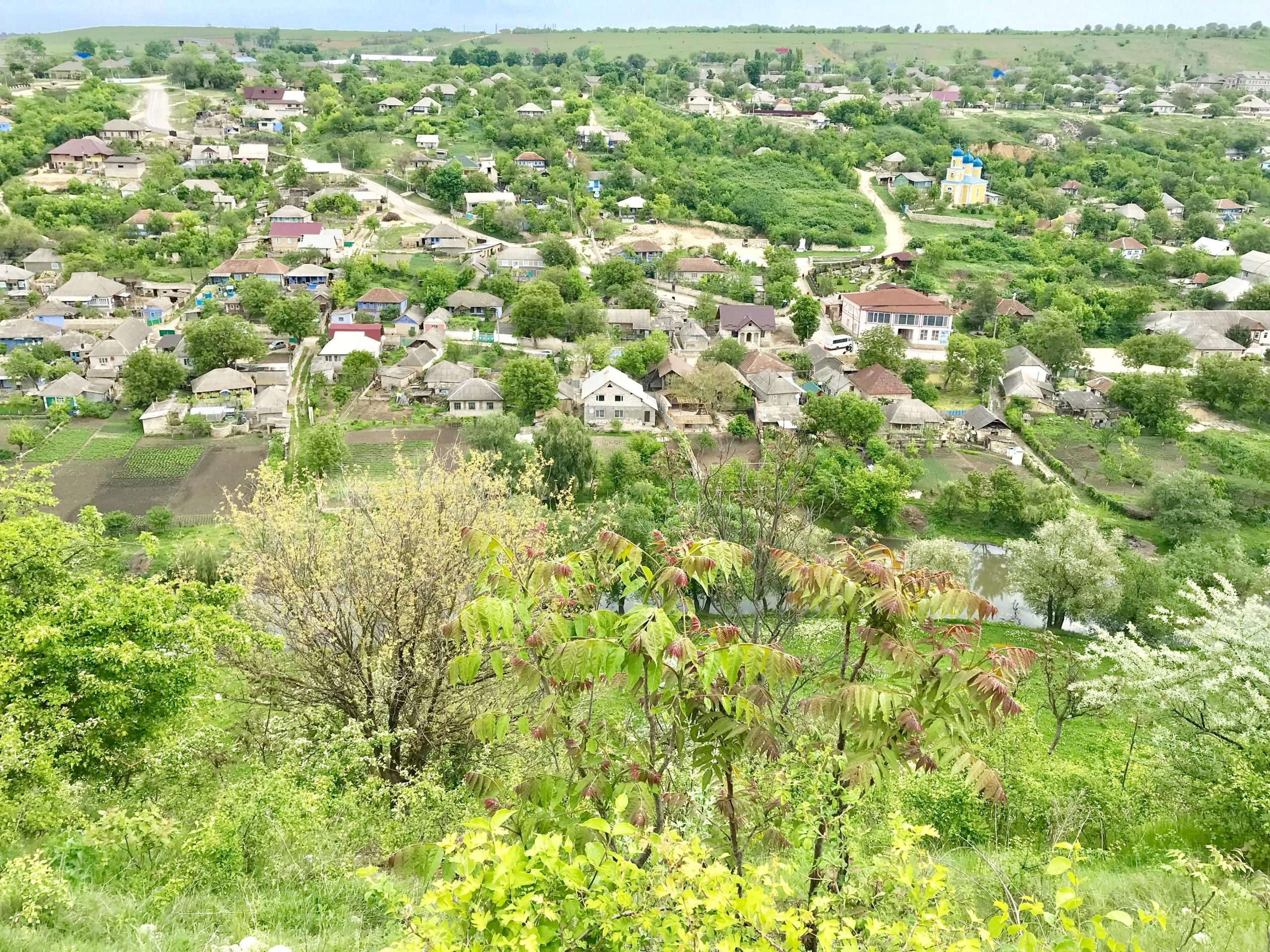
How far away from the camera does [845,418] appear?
26047 millimetres

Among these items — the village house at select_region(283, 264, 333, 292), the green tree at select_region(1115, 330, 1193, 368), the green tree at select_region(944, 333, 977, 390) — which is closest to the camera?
the green tree at select_region(944, 333, 977, 390)

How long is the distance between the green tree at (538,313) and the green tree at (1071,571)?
19.1 m

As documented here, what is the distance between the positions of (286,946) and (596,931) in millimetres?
2163

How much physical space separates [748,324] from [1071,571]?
61.8 ft

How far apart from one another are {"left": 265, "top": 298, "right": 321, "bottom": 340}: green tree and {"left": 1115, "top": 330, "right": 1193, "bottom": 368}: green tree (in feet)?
97.8

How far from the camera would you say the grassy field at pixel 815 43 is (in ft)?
328

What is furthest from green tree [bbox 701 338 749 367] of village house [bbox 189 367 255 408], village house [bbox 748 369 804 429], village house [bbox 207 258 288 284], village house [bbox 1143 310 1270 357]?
village house [bbox 207 258 288 284]

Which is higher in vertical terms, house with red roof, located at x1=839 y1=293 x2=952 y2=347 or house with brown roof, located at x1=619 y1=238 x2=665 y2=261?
house with brown roof, located at x1=619 y1=238 x2=665 y2=261

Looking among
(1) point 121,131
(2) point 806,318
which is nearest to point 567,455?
(2) point 806,318

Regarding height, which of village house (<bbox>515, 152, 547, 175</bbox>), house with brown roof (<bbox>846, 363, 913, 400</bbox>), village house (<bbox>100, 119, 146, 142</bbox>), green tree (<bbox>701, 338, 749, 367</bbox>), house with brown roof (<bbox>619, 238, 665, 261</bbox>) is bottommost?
house with brown roof (<bbox>846, 363, 913, 400</bbox>)

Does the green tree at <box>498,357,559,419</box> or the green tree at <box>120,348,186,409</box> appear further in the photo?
the green tree at <box>120,348,186,409</box>

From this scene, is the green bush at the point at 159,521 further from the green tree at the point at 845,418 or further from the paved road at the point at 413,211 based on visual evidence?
the paved road at the point at 413,211

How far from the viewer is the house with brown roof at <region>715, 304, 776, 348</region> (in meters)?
34.6

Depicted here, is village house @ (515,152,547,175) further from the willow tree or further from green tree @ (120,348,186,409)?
the willow tree
